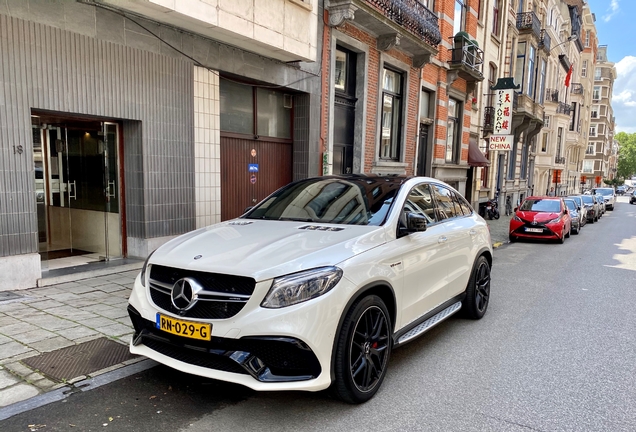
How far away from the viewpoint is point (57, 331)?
4.39m

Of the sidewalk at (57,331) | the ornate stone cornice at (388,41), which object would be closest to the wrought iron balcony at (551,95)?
the ornate stone cornice at (388,41)

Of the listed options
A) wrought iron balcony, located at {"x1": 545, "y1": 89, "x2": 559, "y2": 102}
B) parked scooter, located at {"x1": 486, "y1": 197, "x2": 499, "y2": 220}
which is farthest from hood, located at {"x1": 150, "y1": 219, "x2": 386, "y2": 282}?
wrought iron balcony, located at {"x1": 545, "y1": 89, "x2": 559, "y2": 102}

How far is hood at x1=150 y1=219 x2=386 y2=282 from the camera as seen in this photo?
3.03 meters

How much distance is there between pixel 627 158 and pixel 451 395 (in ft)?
415

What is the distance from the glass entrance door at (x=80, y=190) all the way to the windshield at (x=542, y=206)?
12.7m

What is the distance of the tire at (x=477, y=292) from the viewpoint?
5367 mm

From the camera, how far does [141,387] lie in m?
3.51

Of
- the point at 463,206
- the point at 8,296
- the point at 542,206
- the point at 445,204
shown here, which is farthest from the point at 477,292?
the point at 542,206

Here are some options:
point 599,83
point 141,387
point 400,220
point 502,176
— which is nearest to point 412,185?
point 400,220

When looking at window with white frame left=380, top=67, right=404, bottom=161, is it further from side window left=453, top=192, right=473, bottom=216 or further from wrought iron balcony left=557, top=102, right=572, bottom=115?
wrought iron balcony left=557, top=102, right=572, bottom=115

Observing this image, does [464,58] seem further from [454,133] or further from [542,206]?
[542,206]

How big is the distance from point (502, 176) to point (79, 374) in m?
25.4

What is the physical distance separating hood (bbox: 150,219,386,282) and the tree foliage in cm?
12639

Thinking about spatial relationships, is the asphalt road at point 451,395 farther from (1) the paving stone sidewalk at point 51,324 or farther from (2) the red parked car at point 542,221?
(2) the red parked car at point 542,221
